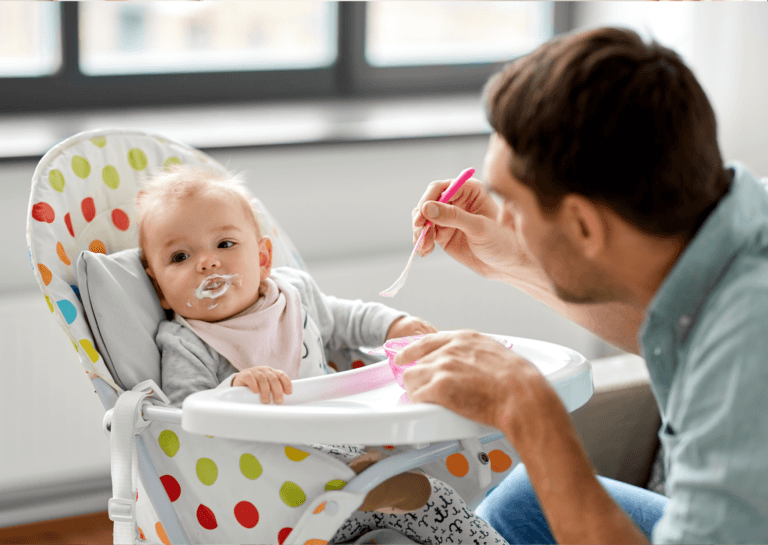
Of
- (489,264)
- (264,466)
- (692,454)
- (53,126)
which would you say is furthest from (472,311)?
(692,454)

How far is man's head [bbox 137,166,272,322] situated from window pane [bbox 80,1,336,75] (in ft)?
4.07

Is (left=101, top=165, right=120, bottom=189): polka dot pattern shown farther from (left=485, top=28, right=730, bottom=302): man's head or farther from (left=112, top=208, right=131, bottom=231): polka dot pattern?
(left=485, top=28, right=730, bottom=302): man's head

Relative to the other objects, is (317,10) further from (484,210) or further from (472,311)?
(484,210)

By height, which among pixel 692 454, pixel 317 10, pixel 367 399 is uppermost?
pixel 317 10

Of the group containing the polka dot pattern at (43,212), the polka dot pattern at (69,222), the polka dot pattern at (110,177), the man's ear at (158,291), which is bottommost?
the man's ear at (158,291)

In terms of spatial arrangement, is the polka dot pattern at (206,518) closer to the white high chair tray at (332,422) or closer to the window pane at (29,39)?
the white high chair tray at (332,422)

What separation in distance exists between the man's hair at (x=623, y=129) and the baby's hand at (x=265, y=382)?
42 centimetres

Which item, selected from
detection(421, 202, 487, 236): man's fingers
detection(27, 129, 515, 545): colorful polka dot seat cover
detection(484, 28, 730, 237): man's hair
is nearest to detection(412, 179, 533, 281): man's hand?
detection(421, 202, 487, 236): man's fingers

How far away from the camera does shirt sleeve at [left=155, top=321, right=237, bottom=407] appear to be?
1124mm

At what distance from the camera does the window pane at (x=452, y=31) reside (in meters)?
2.68

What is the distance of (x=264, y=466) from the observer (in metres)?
0.97

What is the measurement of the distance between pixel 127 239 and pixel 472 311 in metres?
1.28

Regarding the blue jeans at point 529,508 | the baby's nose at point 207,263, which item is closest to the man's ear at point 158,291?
the baby's nose at point 207,263

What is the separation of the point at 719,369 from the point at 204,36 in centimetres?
210
